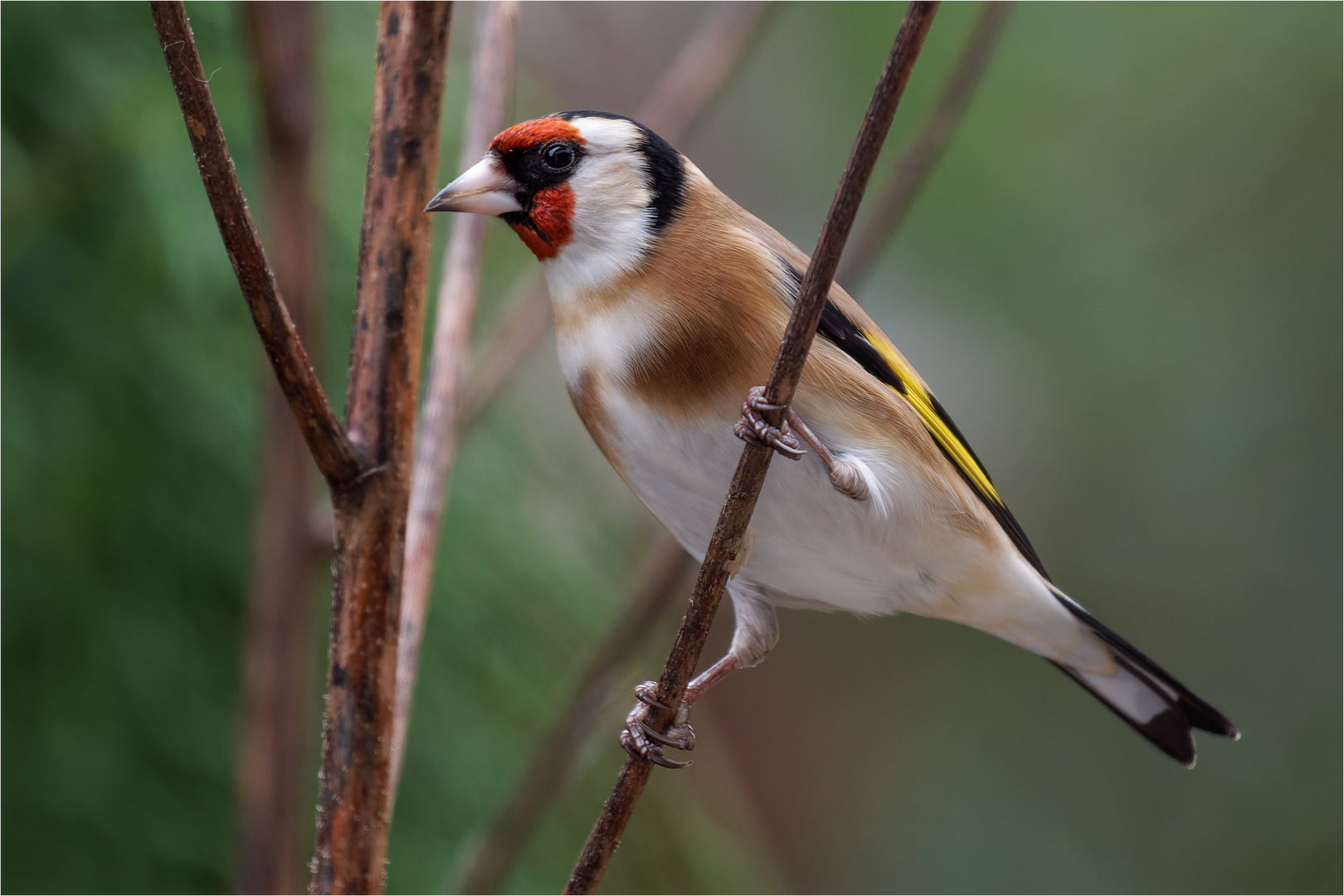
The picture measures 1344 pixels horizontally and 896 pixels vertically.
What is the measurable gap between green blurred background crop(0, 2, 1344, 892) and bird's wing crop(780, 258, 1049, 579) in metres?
0.64

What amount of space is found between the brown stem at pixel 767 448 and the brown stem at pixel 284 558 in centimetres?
50

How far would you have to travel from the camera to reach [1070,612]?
1.01 m

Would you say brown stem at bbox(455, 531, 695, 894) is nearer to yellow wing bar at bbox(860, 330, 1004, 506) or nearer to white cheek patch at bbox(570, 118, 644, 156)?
yellow wing bar at bbox(860, 330, 1004, 506)

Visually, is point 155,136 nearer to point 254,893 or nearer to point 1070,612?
point 254,893

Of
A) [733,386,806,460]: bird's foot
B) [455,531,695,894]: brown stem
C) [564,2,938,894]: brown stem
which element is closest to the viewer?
[564,2,938,894]: brown stem

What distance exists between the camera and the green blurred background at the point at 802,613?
126 cm

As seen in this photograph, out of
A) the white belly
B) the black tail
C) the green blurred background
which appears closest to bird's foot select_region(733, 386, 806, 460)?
the white belly

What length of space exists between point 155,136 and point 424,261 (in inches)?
29.6

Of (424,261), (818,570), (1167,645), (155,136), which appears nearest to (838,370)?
(818,570)

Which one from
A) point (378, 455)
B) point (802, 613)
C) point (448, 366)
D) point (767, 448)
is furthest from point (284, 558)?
point (802, 613)

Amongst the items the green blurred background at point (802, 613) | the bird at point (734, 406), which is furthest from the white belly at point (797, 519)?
the green blurred background at point (802, 613)

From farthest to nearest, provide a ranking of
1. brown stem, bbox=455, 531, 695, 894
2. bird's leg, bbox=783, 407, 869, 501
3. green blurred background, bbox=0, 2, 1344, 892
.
→ green blurred background, bbox=0, 2, 1344, 892 < brown stem, bbox=455, 531, 695, 894 < bird's leg, bbox=783, 407, 869, 501

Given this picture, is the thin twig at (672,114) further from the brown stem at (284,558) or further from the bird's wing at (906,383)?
the bird's wing at (906,383)

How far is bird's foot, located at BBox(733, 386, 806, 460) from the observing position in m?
0.63
